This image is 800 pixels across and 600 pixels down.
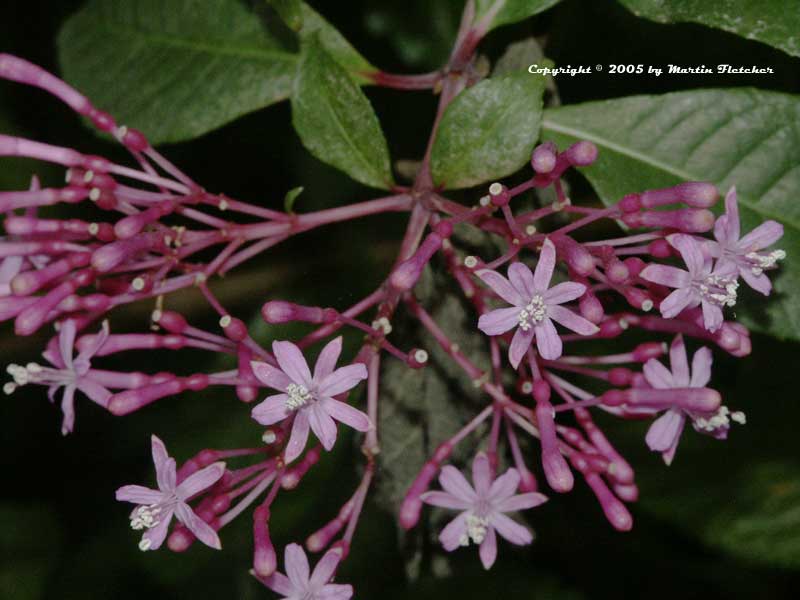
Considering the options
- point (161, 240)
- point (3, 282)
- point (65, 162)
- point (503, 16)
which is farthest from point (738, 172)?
point (3, 282)

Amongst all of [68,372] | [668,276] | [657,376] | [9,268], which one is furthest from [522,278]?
[9,268]

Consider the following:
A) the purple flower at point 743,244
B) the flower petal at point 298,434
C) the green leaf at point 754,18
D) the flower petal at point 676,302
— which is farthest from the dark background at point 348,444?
the flower petal at point 298,434

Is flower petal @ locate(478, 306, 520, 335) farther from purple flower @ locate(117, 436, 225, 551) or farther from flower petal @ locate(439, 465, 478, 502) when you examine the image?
purple flower @ locate(117, 436, 225, 551)

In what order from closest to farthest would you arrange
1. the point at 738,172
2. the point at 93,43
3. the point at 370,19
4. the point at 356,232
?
the point at 738,172, the point at 93,43, the point at 370,19, the point at 356,232

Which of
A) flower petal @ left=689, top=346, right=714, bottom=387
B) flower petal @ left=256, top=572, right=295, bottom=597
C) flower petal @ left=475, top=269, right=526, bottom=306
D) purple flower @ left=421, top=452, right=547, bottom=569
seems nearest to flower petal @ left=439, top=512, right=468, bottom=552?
purple flower @ left=421, top=452, right=547, bottom=569

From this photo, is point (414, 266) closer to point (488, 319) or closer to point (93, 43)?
point (488, 319)
